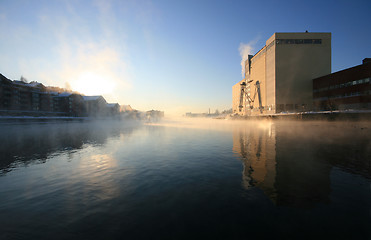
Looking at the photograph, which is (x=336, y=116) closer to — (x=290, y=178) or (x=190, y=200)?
(x=290, y=178)

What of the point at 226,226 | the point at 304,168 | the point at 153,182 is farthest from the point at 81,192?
the point at 304,168

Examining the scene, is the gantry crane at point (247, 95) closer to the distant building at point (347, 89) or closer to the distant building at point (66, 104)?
the distant building at point (347, 89)

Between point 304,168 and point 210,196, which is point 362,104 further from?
point 210,196

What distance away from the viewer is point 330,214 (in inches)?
201

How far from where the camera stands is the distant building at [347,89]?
47906 millimetres

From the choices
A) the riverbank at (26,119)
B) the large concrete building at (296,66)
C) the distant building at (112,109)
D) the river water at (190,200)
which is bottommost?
the river water at (190,200)

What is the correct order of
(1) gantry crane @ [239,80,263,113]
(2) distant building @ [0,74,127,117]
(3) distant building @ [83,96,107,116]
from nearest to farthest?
(2) distant building @ [0,74,127,117]
(1) gantry crane @ [239,80,263,113]
(3) distant building @ [83,96,107,116]

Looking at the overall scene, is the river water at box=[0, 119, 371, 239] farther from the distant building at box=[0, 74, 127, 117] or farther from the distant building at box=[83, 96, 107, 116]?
the distant building at box=[83, 96, 107, 116]

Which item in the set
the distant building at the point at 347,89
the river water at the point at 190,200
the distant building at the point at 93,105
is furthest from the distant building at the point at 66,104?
the distant building at the point at 347,89

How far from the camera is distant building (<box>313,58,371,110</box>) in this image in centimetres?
4791

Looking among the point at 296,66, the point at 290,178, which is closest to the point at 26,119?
the point at 290,178

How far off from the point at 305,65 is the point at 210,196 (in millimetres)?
93857

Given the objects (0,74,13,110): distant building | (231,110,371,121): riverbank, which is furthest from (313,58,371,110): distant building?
(0,74,13,110): distant building

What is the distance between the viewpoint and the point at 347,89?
5316 centimetres
